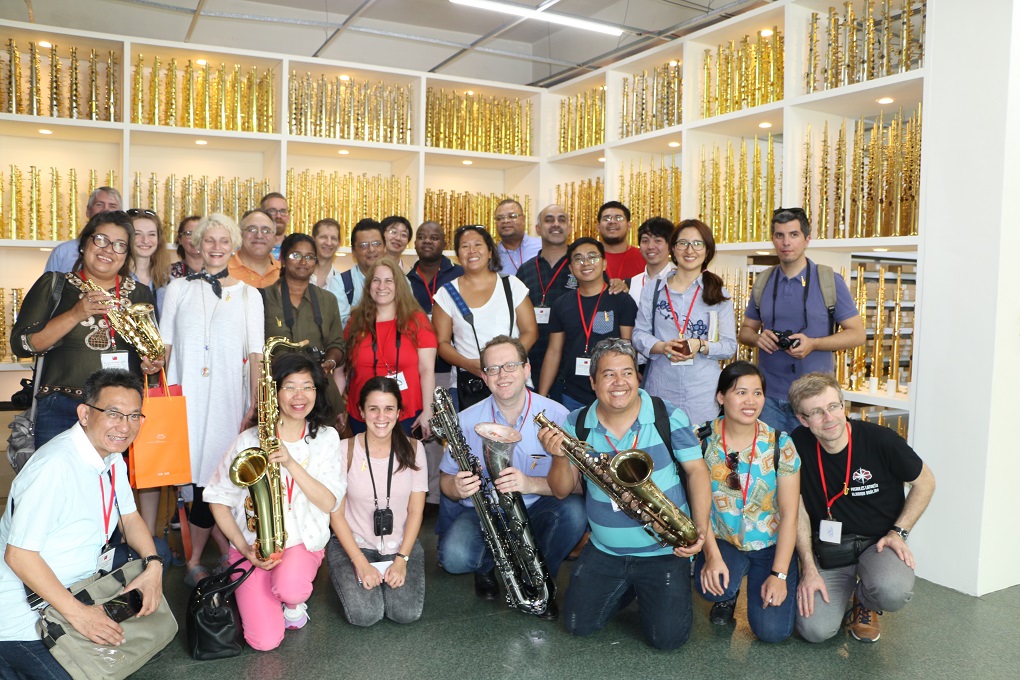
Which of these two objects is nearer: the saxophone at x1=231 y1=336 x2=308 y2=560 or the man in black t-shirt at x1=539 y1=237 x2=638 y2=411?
the saxophone at x1=231 y1=336 x2=308 y2=560

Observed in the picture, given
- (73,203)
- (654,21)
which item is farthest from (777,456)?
(654,21)

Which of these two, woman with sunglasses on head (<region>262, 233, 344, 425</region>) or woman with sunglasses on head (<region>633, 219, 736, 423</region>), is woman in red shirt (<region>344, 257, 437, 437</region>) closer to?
woman with sunglasses on head (<region>262, 233, 344, 425</region>)

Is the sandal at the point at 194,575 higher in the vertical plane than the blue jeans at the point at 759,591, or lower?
lower

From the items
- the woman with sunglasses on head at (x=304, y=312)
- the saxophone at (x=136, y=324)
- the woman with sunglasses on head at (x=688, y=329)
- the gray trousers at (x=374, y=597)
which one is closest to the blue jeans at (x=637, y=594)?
the gray trousers at (x=374, y=597)

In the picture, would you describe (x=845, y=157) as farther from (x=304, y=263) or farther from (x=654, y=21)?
(x=654, y=21)

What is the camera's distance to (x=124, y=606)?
2662mm

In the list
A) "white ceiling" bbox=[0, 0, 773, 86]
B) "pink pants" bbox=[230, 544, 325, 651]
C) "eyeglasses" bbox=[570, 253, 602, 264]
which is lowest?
"pink pants" bbox=[230, 544, 325, 651]

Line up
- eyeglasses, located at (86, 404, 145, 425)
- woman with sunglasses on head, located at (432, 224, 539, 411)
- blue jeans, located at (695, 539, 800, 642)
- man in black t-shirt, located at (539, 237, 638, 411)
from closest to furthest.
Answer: eyeglasses, located at (86, 404, 145, 425) < blue jeans, located at (695, 539, 800, 642) < man in black t-shirt, located at (539, 237, 638, 411) < woman with sunglasses on head, located at (432, 224, 539, 411)

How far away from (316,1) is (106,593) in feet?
24.4

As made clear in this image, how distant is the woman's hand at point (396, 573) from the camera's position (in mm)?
3377

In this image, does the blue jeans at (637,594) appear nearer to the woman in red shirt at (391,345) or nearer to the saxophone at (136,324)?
the woman in red shirt at (391,345)

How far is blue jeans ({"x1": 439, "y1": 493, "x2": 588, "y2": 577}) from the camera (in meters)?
3.62

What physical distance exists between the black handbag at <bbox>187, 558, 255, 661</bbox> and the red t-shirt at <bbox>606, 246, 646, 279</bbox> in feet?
9.99

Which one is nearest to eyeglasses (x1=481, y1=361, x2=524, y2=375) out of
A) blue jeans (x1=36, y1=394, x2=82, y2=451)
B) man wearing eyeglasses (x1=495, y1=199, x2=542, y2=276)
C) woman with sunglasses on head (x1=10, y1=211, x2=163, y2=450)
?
woman with sunglasses on head (x1=10, y1=211, x2=163, y2=450)
